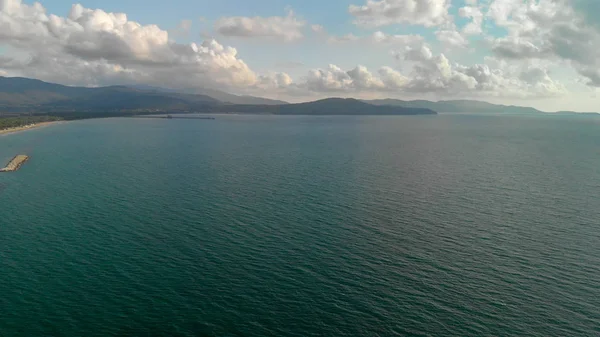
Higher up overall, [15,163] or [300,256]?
[15,163]

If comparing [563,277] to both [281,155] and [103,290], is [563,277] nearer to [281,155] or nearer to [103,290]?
[103,290]

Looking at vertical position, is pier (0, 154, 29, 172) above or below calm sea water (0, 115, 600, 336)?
above

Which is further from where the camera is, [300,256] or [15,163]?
[15,163]

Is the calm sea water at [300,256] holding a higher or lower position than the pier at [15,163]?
lower

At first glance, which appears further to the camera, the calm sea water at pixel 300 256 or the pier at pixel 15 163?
the pier at pixel 15 163

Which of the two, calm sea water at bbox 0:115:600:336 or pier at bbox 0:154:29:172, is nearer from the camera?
calm sea water at bbox 0:115:600:336

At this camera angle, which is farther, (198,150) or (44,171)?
(198,150)

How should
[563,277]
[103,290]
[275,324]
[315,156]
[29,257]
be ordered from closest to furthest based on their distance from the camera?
[275,324] < [103,290] < [563,277] < [29,257] < [315,156]

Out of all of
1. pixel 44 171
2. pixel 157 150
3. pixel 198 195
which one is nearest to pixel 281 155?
pixel 157 150
